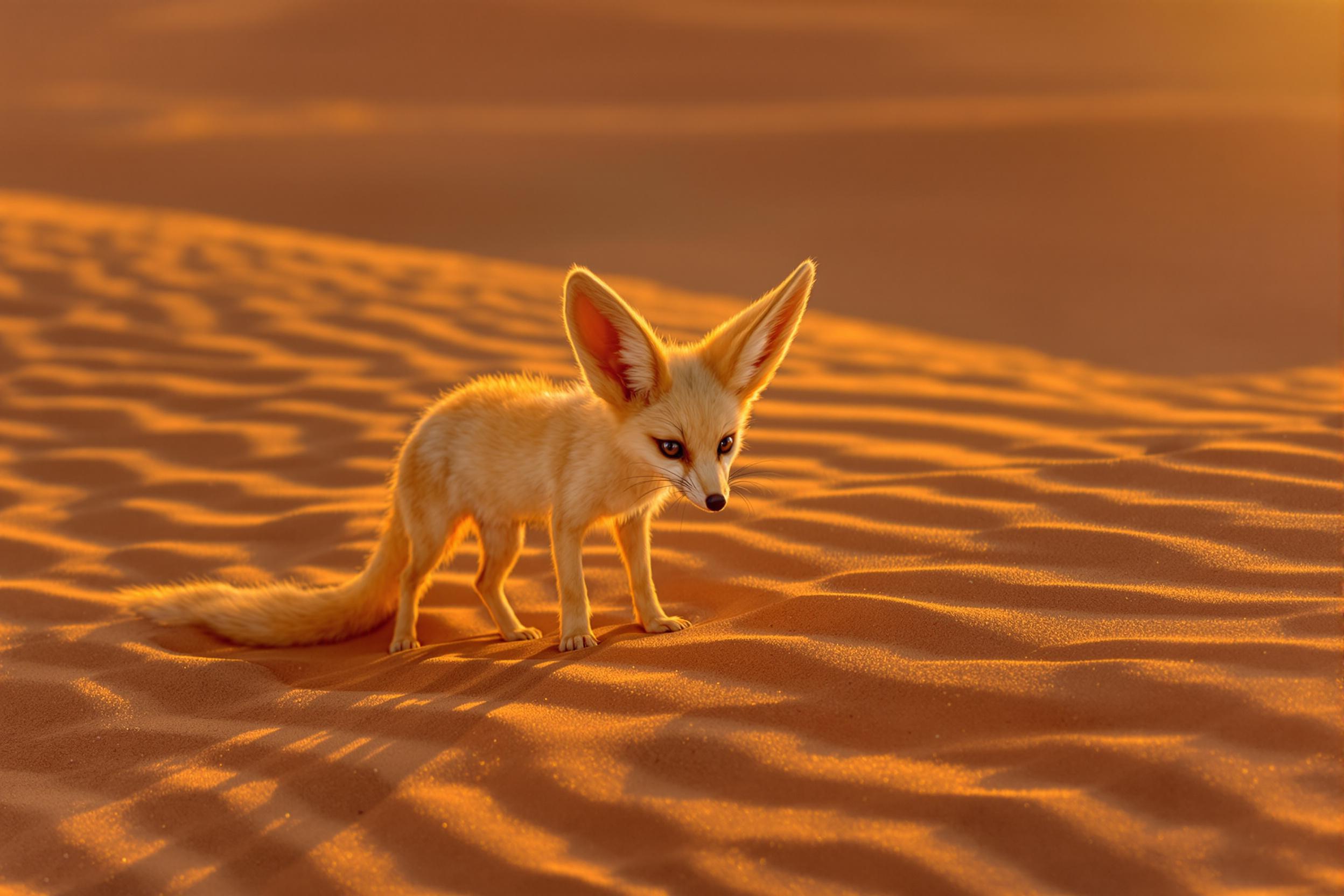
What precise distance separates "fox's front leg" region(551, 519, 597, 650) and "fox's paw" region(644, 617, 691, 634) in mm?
168

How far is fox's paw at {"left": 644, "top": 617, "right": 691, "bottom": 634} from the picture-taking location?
3.35m

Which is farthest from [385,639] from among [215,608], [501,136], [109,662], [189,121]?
[189,121]

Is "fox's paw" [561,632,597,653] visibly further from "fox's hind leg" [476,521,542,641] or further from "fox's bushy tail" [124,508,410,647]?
"fox's bushy tail" [124,508,410,647]

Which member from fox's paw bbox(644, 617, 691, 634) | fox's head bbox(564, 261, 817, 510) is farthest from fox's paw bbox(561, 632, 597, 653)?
fox's head bbox(564, 261, 817, 510)

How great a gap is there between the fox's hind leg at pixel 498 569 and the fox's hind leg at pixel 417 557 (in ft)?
0.45

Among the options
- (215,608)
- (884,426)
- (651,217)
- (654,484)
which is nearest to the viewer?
(654,484)

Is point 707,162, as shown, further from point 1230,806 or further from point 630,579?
point 1230,806

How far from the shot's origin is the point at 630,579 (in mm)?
3498

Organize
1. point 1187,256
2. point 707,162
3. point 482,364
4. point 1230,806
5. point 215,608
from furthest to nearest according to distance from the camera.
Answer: point 707,162, point 1187,256, point 482,364, point 215,608, point 1230,806

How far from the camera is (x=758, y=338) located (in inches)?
128

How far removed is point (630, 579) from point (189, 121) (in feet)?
44.8

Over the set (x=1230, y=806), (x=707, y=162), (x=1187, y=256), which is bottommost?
(x=1230, y=806)

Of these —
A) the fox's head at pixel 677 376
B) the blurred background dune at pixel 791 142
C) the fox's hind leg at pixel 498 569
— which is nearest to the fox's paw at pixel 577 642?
the fox's hind leg at pixel 498 569

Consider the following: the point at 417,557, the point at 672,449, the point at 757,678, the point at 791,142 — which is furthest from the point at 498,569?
the point at 791,142
